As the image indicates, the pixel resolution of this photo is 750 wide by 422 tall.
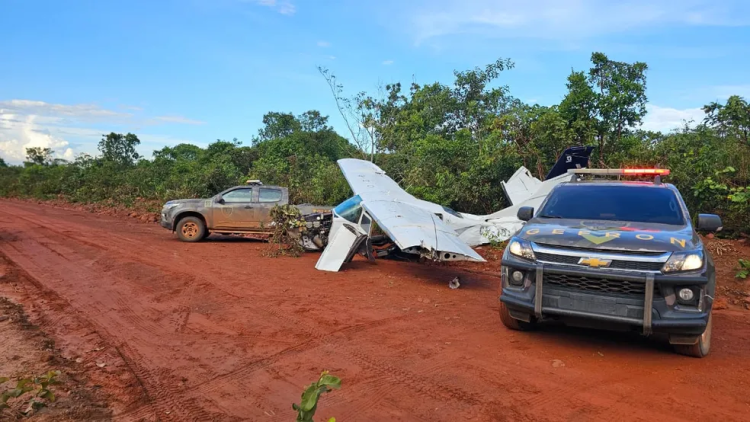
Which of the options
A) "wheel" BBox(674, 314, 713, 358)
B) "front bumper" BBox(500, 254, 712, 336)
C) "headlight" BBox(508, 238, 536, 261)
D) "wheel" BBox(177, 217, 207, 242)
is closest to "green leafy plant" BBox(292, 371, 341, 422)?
"front bumper" BBox(500, 254, 712, 336)

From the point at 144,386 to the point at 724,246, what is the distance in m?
11.7

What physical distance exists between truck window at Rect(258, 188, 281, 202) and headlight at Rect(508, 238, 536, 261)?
33.5 ft

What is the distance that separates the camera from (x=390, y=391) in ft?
14.4

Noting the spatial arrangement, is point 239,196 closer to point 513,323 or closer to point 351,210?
point 351,210

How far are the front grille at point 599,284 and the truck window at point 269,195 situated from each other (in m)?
10.7

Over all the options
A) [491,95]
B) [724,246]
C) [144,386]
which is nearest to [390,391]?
[144,386]

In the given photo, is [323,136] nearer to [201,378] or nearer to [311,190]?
[311,190]

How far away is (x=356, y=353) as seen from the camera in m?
5.38

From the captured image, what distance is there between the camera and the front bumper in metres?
4.63

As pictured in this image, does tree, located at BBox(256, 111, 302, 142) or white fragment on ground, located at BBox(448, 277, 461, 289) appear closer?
white fragment on ground, located at BBox(448, 277, 461, 289)

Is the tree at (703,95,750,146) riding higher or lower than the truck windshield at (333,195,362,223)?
higher

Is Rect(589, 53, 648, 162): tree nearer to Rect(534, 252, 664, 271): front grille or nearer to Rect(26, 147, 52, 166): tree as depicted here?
Rect(534, 252, 664, 271): front grille

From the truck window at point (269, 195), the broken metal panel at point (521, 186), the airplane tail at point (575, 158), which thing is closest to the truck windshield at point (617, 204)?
the airplane tail at point (575, 158)

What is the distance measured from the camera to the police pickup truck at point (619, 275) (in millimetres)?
4660
